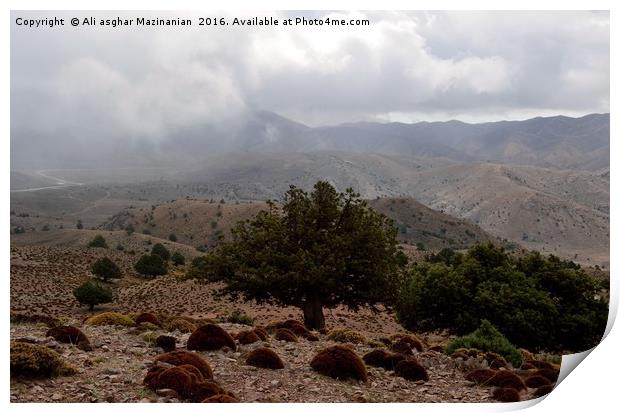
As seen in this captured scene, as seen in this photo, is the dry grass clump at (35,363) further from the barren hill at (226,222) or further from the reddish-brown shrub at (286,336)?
the barren hill at (226,222)

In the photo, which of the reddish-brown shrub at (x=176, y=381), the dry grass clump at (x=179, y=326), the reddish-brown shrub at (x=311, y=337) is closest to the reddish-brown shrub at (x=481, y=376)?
the reddish-brown shrub at (x=311, y=337)

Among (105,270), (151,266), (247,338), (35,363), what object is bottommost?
(247,338)

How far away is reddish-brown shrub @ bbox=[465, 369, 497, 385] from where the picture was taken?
1058 centimetres

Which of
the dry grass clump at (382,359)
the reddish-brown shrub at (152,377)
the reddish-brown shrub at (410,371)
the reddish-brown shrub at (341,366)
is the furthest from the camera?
the dry grass clump at (382,359)

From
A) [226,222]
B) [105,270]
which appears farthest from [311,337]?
[226,222]

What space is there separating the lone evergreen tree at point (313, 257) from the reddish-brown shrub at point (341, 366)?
6673 millimetres

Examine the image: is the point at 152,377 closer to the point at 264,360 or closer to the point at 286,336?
the point at 264,360

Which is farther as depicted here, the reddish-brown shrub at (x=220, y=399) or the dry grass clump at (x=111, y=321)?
the dry grass clump at (x=111, y=321)

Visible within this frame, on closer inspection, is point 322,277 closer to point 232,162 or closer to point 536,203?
point 232,162

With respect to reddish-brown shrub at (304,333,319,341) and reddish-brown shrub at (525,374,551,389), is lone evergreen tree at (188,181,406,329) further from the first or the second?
reddish-brown shrub at (525,374,551,389)

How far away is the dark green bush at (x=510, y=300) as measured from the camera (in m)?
19.2

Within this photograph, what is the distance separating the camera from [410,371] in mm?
10734

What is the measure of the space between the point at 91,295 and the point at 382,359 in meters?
24.2
